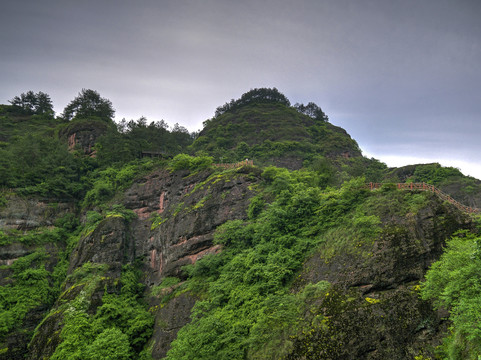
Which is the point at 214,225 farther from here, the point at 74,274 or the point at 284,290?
the point at 74,274

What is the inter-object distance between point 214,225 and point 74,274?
15975mm

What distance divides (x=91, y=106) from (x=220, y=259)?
56.1 m

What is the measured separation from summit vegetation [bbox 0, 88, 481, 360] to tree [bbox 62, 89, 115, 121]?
8.11 metres

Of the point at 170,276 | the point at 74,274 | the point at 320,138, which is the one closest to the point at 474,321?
the point at 170,276

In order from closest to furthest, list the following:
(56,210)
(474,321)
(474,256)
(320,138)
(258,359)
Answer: (474,321), (474,256), (258,359), (56,210), (320,138)

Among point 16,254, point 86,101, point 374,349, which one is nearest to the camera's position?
point 374,349

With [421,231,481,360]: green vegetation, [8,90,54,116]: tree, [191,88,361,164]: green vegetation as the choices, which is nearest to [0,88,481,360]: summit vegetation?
[421,231,481,360]: green vegetation

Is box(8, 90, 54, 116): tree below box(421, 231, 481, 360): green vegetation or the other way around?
the other way around

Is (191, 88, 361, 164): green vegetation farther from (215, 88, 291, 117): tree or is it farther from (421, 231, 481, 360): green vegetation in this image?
(421, 231, 481, 360): green vegetation

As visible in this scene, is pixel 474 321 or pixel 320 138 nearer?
pixel 474 321


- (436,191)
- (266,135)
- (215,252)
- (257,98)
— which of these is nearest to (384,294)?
(436,191)

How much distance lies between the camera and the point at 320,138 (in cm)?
7519

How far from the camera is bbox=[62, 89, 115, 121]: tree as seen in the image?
205 feet

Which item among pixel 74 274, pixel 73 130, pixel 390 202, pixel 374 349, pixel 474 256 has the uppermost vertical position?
pixel 73 130
